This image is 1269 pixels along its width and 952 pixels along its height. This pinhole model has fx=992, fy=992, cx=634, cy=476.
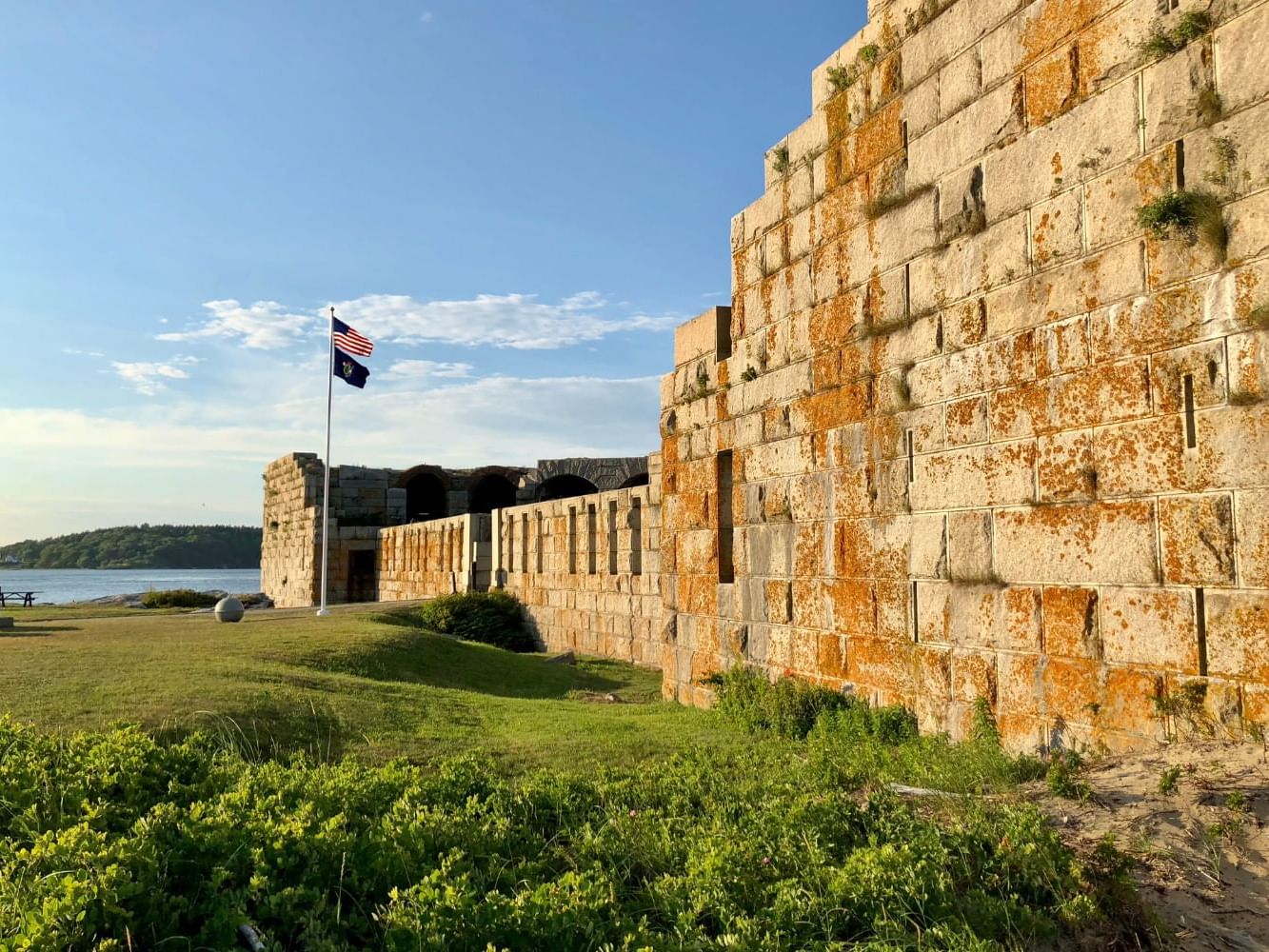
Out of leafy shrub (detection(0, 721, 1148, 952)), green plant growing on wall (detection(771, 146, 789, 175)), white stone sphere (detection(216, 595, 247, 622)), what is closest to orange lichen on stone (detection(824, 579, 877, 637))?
leafy shrub (detection(0, 721, 1148, 952))

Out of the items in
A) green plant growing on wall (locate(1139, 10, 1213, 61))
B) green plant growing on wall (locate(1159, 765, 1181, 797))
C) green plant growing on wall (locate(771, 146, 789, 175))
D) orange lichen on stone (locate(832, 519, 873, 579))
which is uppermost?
green plant growing on wall (locate(771, 146, 789, 175))

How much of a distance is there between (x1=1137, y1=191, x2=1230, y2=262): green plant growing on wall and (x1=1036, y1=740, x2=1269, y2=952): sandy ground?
2.38m

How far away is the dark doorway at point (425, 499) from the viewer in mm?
35938

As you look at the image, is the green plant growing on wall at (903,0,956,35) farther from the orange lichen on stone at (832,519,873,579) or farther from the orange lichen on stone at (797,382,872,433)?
the orange lichen on stone at (832,519,873,579)

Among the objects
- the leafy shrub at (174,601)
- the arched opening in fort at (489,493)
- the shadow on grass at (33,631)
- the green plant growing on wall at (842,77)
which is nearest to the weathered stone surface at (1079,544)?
the green plant growing on wall at (842,77)

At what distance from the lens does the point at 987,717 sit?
19.8ft

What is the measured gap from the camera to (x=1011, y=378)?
5.99 metres

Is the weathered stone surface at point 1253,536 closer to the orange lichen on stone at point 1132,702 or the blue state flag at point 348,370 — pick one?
the orange lichen on stone at point 1132,702

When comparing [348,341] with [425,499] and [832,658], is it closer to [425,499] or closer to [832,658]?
[425,499]

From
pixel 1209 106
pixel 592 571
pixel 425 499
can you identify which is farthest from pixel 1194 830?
pixel 425 499

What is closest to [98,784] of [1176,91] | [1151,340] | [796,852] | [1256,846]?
[796,852]

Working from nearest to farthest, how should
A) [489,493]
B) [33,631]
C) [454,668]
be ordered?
1. [454,668]
2. [33,631]
3. [489,493]

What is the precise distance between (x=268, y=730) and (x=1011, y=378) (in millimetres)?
5524

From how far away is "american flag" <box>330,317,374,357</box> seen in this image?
24016 mm
